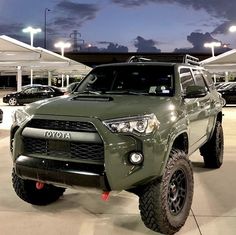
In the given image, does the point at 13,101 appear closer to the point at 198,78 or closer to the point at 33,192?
the point at 198,78

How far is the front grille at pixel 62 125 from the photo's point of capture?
4.28 m

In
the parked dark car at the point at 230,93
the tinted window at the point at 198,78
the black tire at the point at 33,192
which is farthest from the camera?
the parked dark car at the point at 230,93

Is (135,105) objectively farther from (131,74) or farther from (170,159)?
(131,74)

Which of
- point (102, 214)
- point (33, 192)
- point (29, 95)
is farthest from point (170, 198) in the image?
point (29, 95)

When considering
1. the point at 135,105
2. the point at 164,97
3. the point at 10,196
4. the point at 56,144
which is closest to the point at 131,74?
the point at 164,97

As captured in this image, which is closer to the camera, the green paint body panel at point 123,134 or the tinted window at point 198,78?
the green paint body panel at point 123,134

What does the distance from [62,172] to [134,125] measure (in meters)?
0.87

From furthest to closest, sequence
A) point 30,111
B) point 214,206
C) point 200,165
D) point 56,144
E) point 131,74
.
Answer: point 200,165 < point 131,74 < point 214,206 < point 30,111 < point 56,144

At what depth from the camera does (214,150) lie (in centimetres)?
766

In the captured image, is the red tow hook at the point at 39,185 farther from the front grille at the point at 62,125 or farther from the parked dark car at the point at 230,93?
the parked dark car at the point at 230,93

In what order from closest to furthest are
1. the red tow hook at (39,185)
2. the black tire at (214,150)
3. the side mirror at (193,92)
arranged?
the red tow hook at (39,185), the side mirror at (193,92), the black tire at (214,150)

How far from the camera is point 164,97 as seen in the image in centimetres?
522

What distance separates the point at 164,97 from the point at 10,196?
102 inches

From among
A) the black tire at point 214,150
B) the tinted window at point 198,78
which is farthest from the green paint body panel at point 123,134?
the black tire at point 214,150
